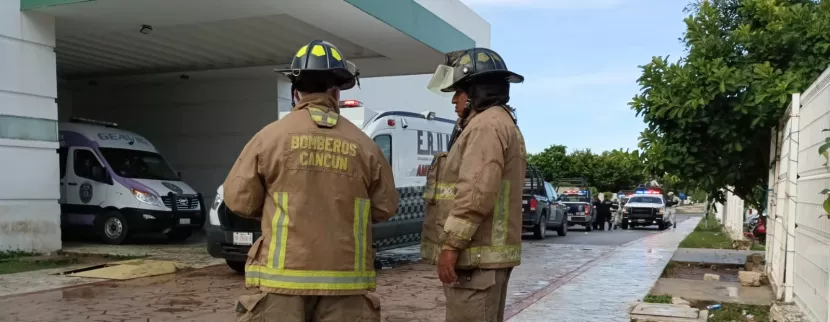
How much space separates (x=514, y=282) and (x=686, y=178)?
2.78 meters

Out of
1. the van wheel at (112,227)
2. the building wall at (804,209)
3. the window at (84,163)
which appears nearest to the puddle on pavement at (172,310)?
the building wall at (804,209)

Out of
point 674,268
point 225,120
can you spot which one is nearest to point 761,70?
point 674,268

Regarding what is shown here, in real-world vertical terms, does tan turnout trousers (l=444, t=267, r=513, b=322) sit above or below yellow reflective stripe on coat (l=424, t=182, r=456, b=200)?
below

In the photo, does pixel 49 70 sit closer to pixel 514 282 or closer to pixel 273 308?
pixel 514 282

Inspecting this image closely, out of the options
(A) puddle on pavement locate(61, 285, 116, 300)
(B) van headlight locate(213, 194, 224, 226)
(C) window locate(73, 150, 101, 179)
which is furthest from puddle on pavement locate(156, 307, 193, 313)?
(C) window locate(73, 150, 101, 179)

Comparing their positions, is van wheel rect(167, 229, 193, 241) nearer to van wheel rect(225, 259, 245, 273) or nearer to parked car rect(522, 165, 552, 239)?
van wheel rect(225, 259, 245, 273)

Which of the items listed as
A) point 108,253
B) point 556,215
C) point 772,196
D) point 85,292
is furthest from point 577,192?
point 85,292

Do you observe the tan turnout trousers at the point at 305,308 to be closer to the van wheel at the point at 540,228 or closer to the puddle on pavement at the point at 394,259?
the puddle on pavement at the point at 394,259

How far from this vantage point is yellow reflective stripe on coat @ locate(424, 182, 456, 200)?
3.36 metres

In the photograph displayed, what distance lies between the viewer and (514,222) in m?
3.44

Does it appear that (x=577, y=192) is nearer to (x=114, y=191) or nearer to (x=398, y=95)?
(x=398, y=95)

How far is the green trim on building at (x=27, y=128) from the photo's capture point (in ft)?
34.1

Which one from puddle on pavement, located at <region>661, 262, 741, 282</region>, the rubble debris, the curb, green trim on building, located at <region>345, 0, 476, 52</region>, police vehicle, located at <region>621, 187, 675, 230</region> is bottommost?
police vehicle, located at <region>621, 187, 675, 230</region>

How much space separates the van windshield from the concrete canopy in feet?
7.52
